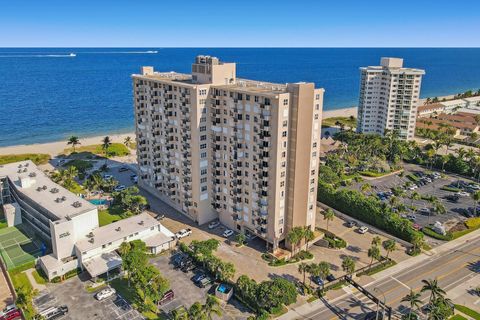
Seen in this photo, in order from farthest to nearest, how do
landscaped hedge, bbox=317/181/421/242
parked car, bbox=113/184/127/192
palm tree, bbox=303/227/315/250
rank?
parked car, bbox=113/184/127/192 < landscaped hedge, bbox=317/181/421/242 < palm tree, bbox=303/227/315/250

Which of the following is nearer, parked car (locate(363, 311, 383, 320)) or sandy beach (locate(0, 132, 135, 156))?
parked car (locate(363, 311, 383, 320))

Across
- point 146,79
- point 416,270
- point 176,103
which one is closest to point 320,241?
point 416,270

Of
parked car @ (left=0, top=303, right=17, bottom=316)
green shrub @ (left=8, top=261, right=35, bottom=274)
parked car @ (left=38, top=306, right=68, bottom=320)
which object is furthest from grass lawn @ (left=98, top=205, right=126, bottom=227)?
parked car @ (left=38, top=306, right=68, bottom=320)

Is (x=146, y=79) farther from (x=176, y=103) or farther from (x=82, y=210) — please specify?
(x=82, y=210)

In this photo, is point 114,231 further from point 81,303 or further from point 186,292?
point 186,292

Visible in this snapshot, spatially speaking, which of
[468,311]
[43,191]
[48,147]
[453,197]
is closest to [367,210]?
[468,311]

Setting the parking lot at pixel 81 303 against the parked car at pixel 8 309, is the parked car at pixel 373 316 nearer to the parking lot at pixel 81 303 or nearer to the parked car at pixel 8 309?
the parking lot at pixel 81 303

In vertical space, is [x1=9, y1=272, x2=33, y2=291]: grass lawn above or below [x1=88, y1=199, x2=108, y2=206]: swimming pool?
below

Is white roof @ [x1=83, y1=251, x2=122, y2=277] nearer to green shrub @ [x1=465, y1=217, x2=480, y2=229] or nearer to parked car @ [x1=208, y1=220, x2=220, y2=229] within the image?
parked car @ [x1=208, y1=220, x2=220, y2=229]
